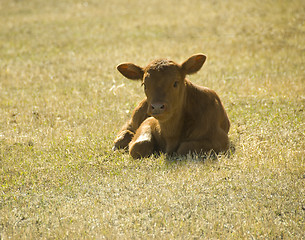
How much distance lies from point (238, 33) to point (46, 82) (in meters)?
8.91

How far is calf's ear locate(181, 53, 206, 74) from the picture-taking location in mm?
7680

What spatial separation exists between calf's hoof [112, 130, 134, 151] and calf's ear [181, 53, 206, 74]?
69.0 inches

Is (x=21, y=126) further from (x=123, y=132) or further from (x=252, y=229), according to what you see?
(x=252, y=229)

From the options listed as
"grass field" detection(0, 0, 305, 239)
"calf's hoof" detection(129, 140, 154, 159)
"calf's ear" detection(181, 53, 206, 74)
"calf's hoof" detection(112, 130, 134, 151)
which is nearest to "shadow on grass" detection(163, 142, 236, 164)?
"grass field" detection(0, 0, 305, 239)

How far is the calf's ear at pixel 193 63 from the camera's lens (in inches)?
302

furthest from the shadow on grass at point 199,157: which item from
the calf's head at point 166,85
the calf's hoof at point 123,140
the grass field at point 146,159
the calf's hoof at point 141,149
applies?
the calf's hoof at point 123,140

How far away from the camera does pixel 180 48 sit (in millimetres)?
17469

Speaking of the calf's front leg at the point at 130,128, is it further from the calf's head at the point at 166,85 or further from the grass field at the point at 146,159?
the calf's head at the point at 166,85

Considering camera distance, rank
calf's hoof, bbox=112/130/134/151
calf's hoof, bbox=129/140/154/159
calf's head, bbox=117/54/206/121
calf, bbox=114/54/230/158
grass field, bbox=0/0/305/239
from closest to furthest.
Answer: grass field, bbox=0/0/305/239
calf's head, bbox=117/54/206/121
calf, bbox=114/54/230/158
calf's hoof, bbox=129/140/154/159
calf's hoof, bbox=112/130/134/151

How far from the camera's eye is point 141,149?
7.81 meters

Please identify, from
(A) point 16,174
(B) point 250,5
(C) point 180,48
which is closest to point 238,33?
(C) point 180,48

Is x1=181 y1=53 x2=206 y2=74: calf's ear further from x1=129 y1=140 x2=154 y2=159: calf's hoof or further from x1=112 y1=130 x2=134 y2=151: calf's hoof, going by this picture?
x1=112 y1=130 x2=134 y2=151: calf's hoof

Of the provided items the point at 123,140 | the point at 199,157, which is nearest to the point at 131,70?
the point at 123,140

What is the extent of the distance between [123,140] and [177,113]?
53.7 inches
